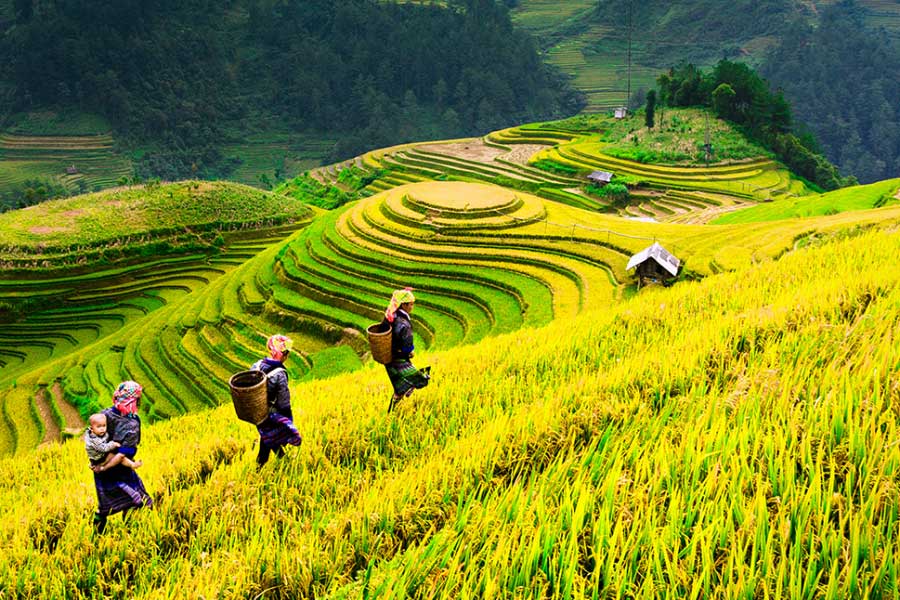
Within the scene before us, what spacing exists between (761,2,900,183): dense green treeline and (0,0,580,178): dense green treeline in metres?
46.8

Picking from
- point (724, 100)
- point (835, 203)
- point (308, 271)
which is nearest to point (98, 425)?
point (308, 271)

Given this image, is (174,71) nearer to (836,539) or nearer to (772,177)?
(772,177)

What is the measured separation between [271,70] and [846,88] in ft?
436

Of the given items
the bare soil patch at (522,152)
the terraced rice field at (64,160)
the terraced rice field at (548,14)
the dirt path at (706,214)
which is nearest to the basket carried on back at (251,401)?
the dirt path at (706,214)

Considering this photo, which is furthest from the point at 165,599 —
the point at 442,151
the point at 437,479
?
the point at 442,151

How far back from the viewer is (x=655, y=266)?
18.5 metres

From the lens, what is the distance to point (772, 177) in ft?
155

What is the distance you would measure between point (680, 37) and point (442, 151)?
377 feet

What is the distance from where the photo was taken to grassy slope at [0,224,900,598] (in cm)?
194

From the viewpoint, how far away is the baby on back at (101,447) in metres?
3.86

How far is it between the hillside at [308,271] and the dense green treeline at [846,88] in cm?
6732

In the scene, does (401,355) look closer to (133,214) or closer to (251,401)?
(251,401)

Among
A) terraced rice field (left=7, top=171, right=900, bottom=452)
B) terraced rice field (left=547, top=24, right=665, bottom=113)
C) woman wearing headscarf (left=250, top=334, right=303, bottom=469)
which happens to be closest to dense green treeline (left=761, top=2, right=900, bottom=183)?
terraced rice field (left=547, top=24, right=665, bottom=113)

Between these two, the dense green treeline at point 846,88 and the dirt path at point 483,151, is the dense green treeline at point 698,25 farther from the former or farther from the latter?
the dirt path at point 483,151
